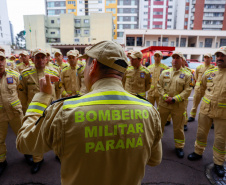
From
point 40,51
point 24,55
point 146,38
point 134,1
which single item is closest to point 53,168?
point 40,51

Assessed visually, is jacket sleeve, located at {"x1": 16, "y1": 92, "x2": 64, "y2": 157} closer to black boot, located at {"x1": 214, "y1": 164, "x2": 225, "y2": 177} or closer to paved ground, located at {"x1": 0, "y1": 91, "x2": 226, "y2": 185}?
paved ground, located at {"x1": 0, "y1": 91, "x2": 226, "y2": 185}

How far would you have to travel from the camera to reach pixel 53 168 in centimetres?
304

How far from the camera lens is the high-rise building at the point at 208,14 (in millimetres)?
48719

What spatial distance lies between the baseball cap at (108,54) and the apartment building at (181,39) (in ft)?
116

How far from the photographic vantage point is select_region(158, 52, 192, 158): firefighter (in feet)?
11.5

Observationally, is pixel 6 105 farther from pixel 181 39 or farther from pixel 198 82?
pixel 181 39

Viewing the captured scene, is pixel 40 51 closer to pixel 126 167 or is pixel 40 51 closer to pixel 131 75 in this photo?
pixel 131 75

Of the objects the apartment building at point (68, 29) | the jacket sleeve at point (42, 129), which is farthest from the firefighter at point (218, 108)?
the apartment building at point (68, 29)

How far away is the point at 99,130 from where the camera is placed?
942 millimetres

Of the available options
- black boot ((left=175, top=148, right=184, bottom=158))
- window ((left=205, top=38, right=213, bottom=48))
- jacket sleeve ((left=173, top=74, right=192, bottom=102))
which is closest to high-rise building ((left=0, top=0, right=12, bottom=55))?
window ((left=205, top=38, right=213, bottom=48))

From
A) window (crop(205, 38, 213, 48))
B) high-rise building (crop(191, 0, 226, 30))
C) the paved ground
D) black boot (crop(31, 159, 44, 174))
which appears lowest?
the paved ground

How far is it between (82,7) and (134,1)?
1751 centimetres

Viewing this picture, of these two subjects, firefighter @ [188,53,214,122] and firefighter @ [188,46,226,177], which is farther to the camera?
firefighter @ [188,53,214,122]

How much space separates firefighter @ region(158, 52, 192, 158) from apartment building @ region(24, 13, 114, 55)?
3610 centimetres
